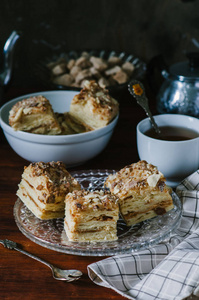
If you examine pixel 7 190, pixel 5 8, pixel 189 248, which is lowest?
pixel 7 190

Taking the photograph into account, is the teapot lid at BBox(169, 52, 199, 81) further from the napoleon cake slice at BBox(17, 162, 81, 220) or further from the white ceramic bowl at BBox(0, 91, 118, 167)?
the napoleon cake slice at BBox(17, 162, 81, 220)

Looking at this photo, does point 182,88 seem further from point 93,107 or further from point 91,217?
point 91,217

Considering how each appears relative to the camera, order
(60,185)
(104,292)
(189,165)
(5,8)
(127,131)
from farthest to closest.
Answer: (5,8), (127,131), (189,165), (60,185), (104,292)

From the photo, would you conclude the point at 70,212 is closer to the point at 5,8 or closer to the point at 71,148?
the point at 71,148

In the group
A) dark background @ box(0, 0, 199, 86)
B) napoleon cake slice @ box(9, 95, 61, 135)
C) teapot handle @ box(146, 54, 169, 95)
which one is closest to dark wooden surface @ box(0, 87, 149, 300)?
napoleon cake slice @ box(9, 95, 61, 135)

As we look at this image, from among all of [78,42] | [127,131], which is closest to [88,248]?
[127,131]
